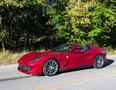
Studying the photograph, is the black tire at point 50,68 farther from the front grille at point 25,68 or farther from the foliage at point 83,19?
the foliage at point 83,19

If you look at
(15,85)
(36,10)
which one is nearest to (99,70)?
(15,85)

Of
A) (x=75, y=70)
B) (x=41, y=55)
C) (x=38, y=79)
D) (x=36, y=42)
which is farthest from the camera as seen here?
(x=36, y=42)

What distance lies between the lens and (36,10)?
2350 centimetres

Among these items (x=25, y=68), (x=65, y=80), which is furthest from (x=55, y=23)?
(x=65, y=80)

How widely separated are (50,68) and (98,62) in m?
2.87

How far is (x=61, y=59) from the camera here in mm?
12266

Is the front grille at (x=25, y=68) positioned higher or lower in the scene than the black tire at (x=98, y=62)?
higher

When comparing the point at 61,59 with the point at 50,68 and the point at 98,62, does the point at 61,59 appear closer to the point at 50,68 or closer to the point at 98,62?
the point at 50,68

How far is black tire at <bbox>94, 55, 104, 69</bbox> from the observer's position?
1383 cm

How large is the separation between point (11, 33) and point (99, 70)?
425 inches

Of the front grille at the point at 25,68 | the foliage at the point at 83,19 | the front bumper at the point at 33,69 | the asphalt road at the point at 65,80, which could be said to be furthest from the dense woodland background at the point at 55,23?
the front bumper at the point at 33,69

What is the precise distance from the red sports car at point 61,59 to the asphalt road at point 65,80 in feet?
0.90

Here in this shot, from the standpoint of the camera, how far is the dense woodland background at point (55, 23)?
2175 centimetres

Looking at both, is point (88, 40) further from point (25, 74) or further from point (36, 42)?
point (25, 74)
